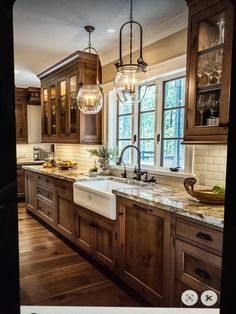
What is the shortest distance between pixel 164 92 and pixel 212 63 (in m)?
0.96

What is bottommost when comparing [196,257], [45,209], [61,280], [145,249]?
[61,280]

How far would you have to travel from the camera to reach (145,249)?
2020mm

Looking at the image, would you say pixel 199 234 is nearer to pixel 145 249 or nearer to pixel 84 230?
pixel 145 249

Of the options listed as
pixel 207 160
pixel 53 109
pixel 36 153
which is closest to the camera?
pixel 207 160

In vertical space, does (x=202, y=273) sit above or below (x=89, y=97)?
below

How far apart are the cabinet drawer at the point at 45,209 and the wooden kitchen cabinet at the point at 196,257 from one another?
253 centimetres

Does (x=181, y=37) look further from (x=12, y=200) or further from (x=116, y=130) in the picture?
(x=12, y=200)

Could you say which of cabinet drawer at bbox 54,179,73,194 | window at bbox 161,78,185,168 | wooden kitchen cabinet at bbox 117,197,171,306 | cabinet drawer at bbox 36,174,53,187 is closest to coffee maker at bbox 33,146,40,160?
cabinet drawer at bbox 36,174,53,187

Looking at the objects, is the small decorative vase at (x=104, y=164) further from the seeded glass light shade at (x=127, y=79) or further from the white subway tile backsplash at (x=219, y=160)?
the white subway tile backsplash at (x=219, y=160)

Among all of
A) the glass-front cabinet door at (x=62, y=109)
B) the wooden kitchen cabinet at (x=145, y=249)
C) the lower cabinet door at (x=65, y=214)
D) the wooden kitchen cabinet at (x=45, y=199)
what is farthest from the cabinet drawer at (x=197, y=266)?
the glass-front cabinet door at (x=62, y=109)

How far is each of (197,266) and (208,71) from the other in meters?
1.43

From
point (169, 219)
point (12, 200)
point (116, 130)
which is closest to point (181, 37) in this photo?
point (116, 130)

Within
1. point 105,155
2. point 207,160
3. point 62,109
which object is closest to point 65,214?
point 105,155

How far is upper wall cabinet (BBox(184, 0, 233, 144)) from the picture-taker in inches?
69.4
